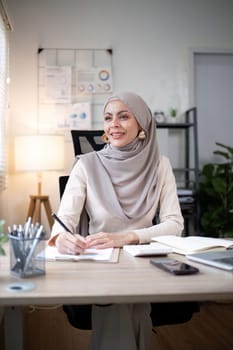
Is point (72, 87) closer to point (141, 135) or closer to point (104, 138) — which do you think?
point (104, 138)

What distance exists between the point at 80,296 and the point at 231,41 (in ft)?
11.6

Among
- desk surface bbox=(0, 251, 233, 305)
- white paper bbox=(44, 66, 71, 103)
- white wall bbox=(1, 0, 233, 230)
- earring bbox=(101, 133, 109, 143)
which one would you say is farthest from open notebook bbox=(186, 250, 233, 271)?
white paper bbox=(44, 66, 71, 103)

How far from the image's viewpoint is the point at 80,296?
2.14 ft

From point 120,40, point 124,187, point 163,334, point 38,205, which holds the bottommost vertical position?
point 163,334

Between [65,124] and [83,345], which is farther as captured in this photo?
[65,124]

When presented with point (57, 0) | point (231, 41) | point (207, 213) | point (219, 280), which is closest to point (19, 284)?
point (219, 280)

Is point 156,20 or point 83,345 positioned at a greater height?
point 156,20

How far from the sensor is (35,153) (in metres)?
2.96

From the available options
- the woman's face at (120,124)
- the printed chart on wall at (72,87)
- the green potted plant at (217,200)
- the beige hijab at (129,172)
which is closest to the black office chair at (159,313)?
the beige hijab at (129,172)

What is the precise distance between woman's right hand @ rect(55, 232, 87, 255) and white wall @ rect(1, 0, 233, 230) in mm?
2372

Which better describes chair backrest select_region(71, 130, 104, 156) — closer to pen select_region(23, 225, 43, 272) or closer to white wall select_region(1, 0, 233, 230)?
pen select_region(23, 225, 43, 272)

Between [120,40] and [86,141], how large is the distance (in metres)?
1.92

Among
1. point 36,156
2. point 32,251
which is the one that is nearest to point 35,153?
point 36,156

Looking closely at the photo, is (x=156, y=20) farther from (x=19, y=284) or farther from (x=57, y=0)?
(x=19, y=284)
